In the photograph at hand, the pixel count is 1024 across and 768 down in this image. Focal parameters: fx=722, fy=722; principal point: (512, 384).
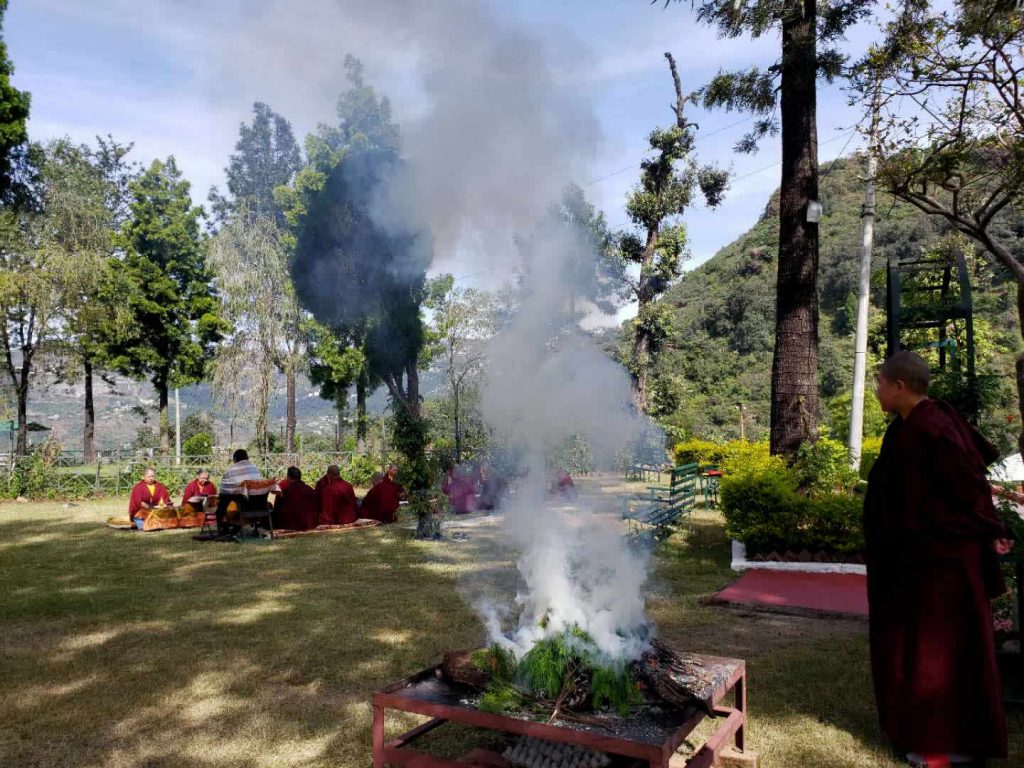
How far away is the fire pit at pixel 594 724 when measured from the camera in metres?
3.11

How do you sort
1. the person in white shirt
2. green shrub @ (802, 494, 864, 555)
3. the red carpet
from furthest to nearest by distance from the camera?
1. the person in white shirt
2. green shrub @ (802, 494, 864, 555)
3. the red carpet

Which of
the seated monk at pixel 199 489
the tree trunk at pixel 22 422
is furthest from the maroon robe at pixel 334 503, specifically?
the tree trunk at pixel 22 422

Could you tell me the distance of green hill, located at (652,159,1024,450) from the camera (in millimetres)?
36000

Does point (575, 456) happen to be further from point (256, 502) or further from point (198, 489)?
point (198, 489)

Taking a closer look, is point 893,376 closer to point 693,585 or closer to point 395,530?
point 693,585

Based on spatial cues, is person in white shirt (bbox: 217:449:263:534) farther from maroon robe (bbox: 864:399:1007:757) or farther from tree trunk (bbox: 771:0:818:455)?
maroon robe (bbox: 864:399:1007:757)

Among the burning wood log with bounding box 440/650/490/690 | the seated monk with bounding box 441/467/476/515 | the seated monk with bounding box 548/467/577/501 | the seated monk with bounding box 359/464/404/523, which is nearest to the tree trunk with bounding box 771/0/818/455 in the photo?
the seated monk with bounding box 548/467/577/501

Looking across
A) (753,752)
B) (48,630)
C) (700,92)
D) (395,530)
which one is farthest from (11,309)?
(753,752)

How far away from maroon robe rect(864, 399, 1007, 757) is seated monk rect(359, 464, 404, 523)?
11732 millimetres

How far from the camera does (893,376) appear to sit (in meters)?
4.10

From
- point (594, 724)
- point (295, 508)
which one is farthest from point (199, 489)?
point (594, 724)

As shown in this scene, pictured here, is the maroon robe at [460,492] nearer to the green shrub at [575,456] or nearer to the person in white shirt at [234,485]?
the person in white shirt at [234,485]

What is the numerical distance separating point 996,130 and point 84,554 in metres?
14.6

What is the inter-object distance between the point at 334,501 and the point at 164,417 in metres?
16.0
